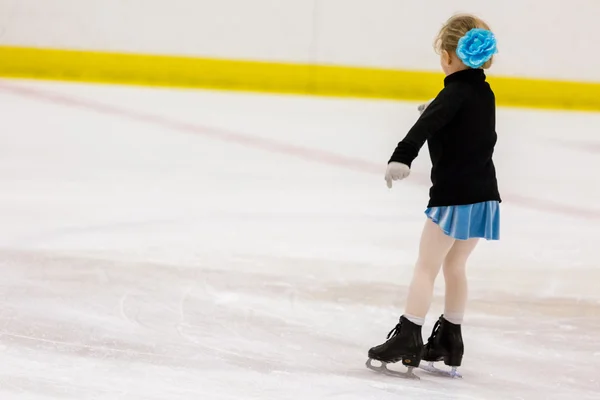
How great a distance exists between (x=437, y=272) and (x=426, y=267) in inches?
1.4

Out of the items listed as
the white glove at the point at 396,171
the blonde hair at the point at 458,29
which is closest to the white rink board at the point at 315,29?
the blonde hair at the point at 458,29

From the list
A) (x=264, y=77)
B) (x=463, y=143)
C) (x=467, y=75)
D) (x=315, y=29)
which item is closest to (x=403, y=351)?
(x=463, y=143)

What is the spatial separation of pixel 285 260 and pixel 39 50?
3.89 metres

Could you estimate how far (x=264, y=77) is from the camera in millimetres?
6016

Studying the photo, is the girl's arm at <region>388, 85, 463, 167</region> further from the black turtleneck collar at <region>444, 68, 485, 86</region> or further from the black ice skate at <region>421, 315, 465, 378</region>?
the black ice skate at <region>421, 315, 465, 378</region>

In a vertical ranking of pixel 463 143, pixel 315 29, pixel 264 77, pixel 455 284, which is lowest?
pixel 455 284

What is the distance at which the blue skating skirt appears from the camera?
184cm

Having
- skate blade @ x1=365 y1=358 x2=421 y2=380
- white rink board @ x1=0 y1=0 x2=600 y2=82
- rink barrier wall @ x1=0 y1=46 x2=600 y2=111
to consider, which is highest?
white rink board @ x1=0 y1=0 x2=600 y2=82

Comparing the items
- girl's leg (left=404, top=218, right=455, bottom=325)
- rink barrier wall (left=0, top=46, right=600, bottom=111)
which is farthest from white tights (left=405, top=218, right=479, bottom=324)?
rink barrier wall (left=0, top=46, right=600, bottom=111)

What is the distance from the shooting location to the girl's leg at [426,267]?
1.88 m

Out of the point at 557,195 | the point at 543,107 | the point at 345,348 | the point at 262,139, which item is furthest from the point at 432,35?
the point at 345,348

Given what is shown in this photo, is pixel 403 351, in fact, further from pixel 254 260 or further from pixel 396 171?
pixel 254 260

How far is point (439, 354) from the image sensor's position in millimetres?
1936

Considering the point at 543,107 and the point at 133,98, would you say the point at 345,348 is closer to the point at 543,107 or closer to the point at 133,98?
the point at 133,98
